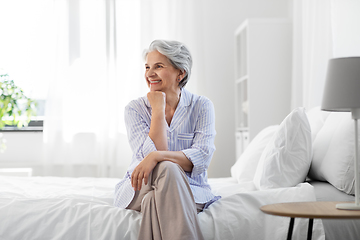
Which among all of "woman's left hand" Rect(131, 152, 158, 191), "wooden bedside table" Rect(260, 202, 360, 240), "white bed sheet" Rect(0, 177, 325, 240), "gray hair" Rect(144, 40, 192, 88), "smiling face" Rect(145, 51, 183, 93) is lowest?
"white bed sheet" Rect(0, 177, 325, 240)

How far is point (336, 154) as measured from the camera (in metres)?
1.62

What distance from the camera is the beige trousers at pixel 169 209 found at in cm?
129

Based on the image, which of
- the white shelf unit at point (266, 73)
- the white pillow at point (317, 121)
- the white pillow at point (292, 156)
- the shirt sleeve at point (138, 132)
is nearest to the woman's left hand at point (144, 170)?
the shirt sleeve at point (138, 132)

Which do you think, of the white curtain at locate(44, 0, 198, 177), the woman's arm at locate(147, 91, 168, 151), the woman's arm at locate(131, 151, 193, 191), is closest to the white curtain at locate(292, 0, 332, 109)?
the white curtain at locate(44, 0, 198, 177)

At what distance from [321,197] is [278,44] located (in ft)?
7.17

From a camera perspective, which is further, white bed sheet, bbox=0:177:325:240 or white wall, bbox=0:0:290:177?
white wall, bbox=0:0:290:177

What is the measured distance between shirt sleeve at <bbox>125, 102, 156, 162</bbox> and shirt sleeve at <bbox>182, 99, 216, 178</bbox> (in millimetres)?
150

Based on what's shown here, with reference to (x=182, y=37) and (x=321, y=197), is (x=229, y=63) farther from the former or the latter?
(x=321, y=197)

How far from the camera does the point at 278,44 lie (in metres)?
3.49

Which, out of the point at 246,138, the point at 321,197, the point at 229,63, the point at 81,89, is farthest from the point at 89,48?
the point at 321,197

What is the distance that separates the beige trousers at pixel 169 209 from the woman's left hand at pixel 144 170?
3 cm

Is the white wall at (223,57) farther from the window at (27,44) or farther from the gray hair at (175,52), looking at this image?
the gray hair at (175,52)

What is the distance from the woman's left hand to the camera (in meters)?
1.42

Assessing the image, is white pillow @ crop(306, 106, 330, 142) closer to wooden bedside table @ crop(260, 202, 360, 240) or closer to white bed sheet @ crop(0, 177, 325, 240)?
white bed sheet @ crop(0, 177, 325, 240)
